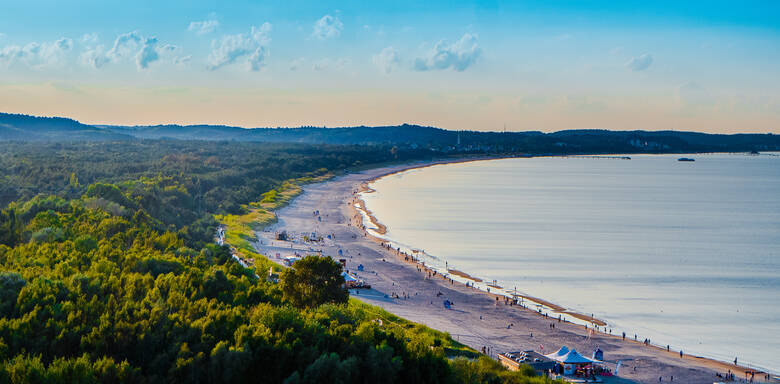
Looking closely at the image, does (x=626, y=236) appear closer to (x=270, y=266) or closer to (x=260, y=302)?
(x=270, y=266)

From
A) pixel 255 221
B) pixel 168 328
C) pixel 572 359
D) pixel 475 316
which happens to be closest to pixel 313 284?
pixel 168 328

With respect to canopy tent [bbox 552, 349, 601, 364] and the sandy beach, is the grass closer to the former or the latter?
the sandy beach

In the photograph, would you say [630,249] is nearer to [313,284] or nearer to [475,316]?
[475,316]

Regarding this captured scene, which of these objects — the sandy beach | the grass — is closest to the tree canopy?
the sandy beach

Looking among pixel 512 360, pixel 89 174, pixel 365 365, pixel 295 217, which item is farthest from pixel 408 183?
pixel 365 365

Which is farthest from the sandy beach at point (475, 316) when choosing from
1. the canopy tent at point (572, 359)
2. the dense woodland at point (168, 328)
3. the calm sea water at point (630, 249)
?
the dense woodland at point (168, 328)

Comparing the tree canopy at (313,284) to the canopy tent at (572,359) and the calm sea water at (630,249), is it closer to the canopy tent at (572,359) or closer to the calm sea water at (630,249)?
the canopy tent at (572,359)
